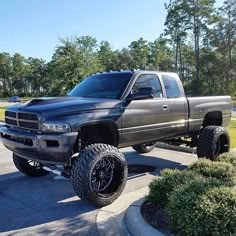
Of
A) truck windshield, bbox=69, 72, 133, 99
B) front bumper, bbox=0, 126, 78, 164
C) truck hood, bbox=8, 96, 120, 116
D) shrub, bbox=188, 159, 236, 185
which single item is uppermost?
truck windshield, bbox=69, 72, 133, 99

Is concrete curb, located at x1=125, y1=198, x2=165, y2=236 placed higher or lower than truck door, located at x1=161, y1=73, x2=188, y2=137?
lower

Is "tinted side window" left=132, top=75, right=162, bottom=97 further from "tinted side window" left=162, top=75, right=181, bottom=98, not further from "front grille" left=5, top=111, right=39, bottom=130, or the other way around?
"front grille" left=5, top=111, right=39, bottom=130

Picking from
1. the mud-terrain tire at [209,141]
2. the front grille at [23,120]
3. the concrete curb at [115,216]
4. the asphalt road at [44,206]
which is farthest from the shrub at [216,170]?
the front grille at [23,120]

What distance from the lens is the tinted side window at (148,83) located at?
628 cm

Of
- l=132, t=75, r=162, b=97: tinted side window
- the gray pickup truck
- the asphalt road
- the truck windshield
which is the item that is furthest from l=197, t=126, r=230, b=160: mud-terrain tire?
the truck windshield

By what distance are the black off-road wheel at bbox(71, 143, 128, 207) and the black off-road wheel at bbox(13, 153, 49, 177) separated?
1.64 m

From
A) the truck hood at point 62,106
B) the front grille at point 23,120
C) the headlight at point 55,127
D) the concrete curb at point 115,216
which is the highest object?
the truck hood at point 62,106

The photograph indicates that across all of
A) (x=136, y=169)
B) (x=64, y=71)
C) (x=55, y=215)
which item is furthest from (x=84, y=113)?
(x=64, y=71)

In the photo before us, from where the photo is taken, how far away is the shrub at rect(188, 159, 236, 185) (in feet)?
16.0

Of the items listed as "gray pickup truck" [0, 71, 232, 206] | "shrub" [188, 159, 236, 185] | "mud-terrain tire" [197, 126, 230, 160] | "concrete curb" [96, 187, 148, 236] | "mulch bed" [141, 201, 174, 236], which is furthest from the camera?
"mud-terrain tire" [197, 126, 230, 160]

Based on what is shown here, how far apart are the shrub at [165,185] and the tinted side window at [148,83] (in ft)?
6.56

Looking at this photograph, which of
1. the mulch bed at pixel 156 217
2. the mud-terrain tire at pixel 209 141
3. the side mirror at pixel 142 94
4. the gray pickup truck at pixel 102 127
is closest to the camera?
the mulch bed at pixel 156 217

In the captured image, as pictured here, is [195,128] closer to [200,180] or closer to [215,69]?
[200,180]

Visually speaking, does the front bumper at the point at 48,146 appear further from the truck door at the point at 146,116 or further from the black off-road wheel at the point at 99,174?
the truck door at the point at 146,116
